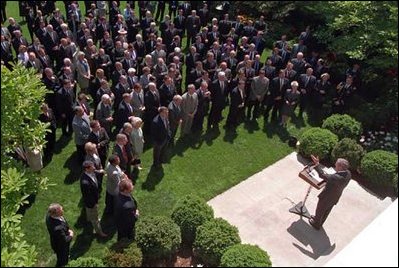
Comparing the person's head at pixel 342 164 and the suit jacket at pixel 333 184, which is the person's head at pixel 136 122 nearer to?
the suit jacket at pixel 333 184

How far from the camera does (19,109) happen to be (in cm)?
789

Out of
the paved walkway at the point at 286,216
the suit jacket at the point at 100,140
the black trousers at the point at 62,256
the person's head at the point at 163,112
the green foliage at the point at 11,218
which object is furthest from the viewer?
the person's head at the point at 163,112

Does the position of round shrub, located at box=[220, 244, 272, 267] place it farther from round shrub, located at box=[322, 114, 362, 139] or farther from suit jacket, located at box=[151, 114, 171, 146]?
round shrub, located at box=[322, 114, 362, 139]

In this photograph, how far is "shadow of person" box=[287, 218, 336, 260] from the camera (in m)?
10.2

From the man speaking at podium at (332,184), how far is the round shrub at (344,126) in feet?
13.4

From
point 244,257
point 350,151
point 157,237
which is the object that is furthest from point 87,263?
point 350,151

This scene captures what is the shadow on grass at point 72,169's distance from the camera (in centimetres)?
1173

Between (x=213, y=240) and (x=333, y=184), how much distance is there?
2.85 meters

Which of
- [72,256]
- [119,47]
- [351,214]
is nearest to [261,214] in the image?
[351,214]

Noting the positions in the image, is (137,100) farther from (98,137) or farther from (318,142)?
(318,142)

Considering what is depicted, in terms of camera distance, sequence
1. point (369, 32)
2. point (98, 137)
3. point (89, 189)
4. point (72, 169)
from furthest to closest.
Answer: point (369, 32) < point (72, 169) < point (98, 137) < point (89, 189)

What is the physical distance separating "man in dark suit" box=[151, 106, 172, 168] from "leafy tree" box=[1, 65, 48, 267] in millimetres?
3632

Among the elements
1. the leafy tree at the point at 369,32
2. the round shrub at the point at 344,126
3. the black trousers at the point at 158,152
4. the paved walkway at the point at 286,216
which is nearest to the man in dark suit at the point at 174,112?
the black trousers at the point at 158,152

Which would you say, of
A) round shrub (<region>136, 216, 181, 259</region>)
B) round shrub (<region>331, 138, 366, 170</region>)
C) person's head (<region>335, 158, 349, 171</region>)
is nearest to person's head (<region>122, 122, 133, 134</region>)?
round shrub (<region>136, 216, 181, 259</region>)
